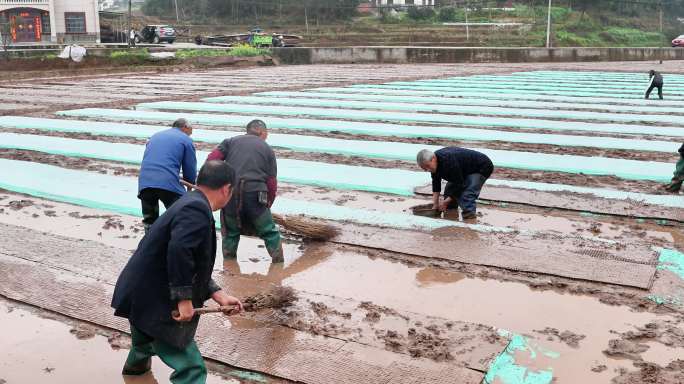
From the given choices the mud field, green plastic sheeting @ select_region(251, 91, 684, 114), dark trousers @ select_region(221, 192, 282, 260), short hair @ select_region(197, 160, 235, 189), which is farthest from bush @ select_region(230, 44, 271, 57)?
short hair @ select_region(197, 160, 235, 189)

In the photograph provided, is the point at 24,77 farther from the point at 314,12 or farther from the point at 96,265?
the point at 314,12

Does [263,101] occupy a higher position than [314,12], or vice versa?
[314,12]

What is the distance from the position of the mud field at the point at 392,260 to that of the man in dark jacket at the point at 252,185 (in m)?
0.33

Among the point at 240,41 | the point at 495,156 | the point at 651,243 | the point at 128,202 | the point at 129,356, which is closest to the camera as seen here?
the point at 129,356

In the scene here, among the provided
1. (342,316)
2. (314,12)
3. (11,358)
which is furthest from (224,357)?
(314,12)

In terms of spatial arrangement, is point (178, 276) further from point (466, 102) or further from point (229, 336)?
point (466, 102)

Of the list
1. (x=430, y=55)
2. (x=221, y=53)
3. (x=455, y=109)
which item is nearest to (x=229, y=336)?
(x=455, y=109)

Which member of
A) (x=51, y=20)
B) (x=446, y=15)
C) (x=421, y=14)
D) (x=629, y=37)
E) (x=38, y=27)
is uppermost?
(x=421, y=14)

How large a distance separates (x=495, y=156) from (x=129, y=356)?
21.6ft

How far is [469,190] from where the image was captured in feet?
21.2

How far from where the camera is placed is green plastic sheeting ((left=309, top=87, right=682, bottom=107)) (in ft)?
50.5

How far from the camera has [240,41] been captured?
40781mm

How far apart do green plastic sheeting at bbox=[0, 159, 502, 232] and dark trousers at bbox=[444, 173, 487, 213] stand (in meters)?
0.23

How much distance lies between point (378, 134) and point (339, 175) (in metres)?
Answer: 3.11
